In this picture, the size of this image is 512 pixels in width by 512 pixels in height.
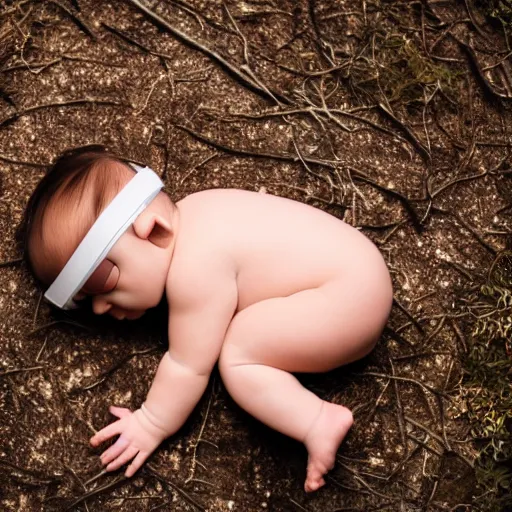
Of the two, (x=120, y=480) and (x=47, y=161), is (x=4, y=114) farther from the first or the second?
(x=120, y=480)

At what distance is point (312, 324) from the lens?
2.37m

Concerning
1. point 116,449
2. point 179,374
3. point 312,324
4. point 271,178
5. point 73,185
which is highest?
point 73,185

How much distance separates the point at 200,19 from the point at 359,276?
3.23 feet

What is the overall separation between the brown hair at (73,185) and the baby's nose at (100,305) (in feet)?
0.45

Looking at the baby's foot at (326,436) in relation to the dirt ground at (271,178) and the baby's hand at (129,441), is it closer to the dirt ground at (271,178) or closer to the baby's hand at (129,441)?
the dirt ground at (271,178)

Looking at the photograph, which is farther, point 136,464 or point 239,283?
point 136,464

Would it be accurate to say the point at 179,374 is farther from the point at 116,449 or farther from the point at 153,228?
the point at 153,228

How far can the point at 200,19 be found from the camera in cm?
279

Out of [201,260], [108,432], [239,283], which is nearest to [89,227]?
[201,260]

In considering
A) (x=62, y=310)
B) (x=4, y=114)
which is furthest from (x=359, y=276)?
(x=4, y=114)

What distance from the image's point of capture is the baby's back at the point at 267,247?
7.78 ft

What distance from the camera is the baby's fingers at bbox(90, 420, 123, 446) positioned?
2.55 metres

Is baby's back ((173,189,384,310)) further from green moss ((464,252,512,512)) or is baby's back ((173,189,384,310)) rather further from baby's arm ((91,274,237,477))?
green moss ((464,252,512,512))

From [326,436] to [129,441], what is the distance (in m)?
0.56
